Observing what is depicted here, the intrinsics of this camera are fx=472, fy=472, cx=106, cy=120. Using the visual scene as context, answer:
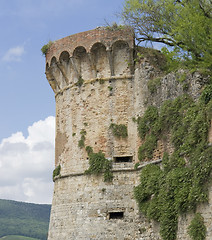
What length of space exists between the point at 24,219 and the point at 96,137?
12348cm

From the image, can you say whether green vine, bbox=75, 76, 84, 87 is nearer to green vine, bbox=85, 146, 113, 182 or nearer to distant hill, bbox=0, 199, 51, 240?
green vine, bbox=85, 146, 113, 182

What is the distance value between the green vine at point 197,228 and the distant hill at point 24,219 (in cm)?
11322

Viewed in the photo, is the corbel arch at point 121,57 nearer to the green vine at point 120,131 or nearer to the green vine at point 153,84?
the green vine at point 153,84

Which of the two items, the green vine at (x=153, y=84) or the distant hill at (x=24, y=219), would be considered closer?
the green vine at (x=153, y=84)

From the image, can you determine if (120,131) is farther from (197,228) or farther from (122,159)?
(197,228)

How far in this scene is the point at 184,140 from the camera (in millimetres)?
14961

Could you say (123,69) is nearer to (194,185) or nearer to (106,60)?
(106,60)

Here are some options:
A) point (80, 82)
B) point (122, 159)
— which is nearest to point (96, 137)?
point (122, 159)

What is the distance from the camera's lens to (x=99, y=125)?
62.4 ft

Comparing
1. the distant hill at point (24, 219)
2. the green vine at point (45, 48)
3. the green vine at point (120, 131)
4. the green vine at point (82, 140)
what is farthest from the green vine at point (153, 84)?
the distant hill at point (24, 219)

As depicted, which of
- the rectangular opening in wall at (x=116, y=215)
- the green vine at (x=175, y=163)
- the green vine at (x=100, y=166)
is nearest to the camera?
the green vine at (x=175, y=163)

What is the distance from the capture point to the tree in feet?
60.1

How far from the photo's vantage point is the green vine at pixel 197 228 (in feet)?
41.3

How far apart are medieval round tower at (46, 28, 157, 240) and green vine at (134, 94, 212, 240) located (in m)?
0.95
